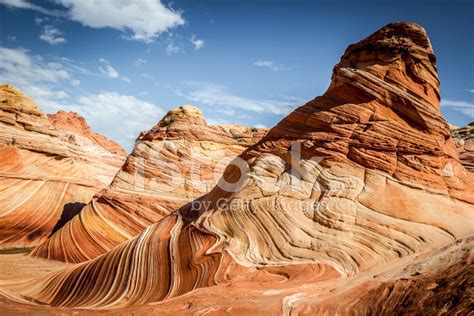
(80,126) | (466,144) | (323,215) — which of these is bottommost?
(323,215)

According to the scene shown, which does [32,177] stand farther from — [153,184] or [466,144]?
[466,144]

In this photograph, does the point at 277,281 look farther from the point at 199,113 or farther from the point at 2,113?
the point at 2,113

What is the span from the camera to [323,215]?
26.4 ft

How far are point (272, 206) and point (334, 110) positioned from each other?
9.84 feet

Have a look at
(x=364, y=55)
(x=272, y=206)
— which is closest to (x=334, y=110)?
(x=364, y=55)

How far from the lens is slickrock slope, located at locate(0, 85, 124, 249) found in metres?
19.2

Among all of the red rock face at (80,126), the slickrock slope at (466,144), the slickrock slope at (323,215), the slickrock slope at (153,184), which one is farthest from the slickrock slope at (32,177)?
the red rock face at (80,126)

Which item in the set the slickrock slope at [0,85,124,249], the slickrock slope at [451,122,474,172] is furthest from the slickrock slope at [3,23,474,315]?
the slickrock slope at [0,85,124,249]

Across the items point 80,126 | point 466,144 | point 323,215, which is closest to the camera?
point 323,215

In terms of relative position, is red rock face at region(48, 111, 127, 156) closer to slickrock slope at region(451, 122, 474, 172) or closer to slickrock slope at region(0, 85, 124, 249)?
slickrock slope at region(0, 85, 124, 249)

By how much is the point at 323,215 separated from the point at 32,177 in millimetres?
18458

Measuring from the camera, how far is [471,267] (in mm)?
4676

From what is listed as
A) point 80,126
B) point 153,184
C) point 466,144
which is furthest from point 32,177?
point 80,126

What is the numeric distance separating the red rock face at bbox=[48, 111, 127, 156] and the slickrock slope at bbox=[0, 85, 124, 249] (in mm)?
29195
